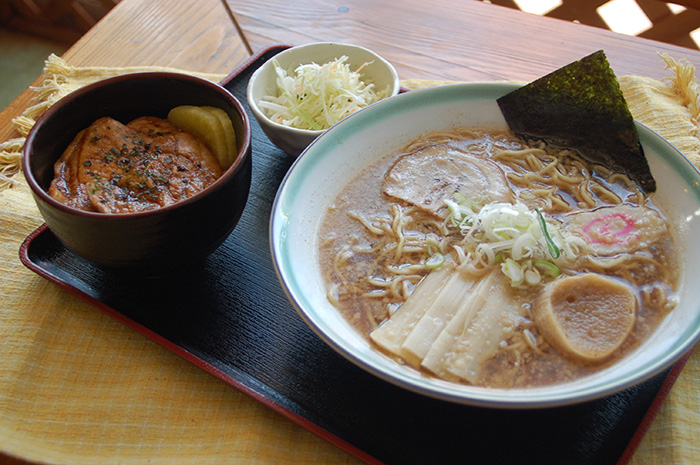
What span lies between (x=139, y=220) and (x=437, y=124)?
115cm

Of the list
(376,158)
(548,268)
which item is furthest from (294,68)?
(548,268)

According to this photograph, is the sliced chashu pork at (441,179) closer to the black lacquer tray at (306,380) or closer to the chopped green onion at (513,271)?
the chopped green onion at (513,271)

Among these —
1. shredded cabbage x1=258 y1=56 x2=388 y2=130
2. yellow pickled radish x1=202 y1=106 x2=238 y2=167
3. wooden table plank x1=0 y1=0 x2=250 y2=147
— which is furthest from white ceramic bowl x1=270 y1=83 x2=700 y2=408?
wooden table plank x1=0 y1=0 x2=250 y2=147

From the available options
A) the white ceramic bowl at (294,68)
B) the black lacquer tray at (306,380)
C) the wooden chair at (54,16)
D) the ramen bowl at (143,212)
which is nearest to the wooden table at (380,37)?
the white ceramic bowl at (294,68)

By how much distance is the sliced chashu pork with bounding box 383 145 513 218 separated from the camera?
179cm

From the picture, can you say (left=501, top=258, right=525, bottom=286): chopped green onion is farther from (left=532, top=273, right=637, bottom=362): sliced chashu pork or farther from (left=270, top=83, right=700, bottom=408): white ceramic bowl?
(left=270, top=83, right=700, bottom=408): white ceramic bowl

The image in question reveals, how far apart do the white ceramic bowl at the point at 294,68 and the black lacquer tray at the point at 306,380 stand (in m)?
0.40

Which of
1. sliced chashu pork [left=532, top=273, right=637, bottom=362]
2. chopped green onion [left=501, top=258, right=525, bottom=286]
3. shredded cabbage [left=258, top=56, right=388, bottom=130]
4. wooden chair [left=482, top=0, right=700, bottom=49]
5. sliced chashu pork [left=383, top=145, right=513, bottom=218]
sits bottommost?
wooden chair [left=482, top=0, right=700, bottom=49]

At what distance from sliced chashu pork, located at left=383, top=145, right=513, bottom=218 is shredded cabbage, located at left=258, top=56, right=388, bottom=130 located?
520 millimetres

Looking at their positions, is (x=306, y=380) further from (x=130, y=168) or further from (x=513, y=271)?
(x=130, y=168)

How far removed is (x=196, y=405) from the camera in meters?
1.51

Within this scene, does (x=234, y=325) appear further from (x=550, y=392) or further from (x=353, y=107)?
(x=353, y=107)

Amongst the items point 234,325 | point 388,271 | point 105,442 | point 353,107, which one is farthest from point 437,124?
point 105,442

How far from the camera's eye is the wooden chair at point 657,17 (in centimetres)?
418
